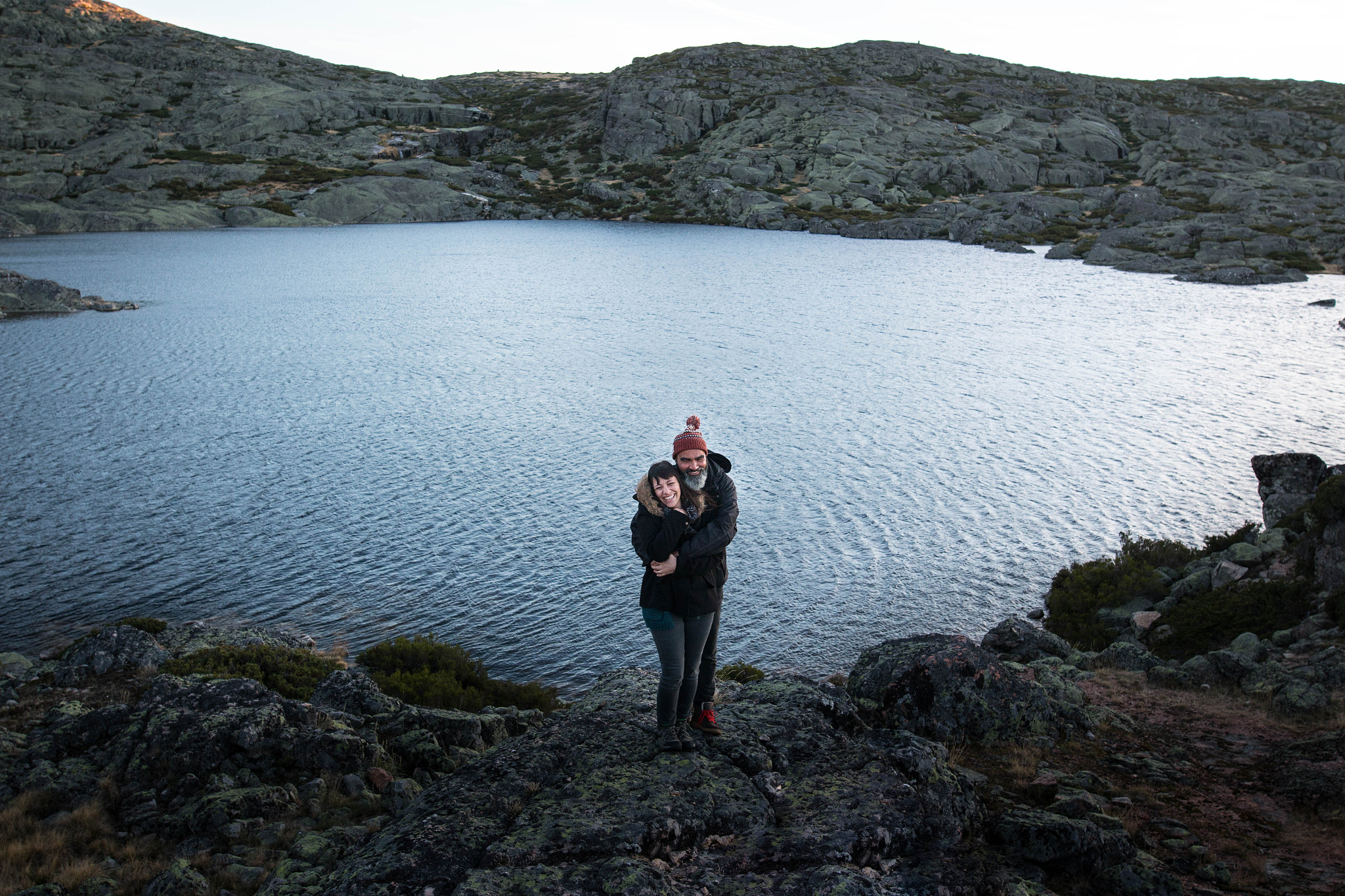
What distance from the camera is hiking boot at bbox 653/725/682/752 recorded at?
9.75 m

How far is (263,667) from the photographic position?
17.2 meters

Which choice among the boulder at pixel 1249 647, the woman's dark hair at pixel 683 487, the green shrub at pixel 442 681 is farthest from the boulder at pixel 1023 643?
the woman's dark hair at pixel 683 487

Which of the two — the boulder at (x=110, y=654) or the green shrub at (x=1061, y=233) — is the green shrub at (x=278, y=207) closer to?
the green shrub at (x=1061, y=233)

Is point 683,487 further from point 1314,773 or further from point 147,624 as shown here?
point 147,624

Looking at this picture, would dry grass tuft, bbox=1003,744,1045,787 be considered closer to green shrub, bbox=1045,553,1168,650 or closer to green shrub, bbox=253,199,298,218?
green shrub, bbox=1045,553,1168,650

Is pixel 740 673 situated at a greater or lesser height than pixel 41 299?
lesser

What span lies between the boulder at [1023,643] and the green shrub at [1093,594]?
154 centimetres

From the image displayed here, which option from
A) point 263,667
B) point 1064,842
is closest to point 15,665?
point 263,667

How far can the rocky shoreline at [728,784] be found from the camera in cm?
836

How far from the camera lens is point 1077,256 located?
10850 centimetres

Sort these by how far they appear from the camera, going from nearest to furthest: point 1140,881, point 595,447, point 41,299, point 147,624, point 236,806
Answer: point 1140,881 → point 236,806 → point 147,624 → point 595,447 → point 41,299

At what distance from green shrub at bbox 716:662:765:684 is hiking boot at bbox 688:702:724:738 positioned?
24.3 ft

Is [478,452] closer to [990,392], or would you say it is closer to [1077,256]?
[990,392]

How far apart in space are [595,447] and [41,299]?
59.5m
